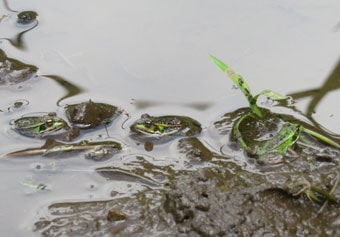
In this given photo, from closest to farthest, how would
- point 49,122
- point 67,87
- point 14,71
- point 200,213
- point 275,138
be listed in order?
point 200,213 → point 275,138 → point 49,122 → point 67,87 → point 14,71

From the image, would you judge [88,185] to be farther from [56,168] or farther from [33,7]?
[33,7]

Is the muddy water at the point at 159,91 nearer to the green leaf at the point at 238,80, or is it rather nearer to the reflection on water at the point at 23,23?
the reflection on water at the point at 23,23

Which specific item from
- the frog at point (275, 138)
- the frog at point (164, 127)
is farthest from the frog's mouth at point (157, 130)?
the frog at point (275, 138)

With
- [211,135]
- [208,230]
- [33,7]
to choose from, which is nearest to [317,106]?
[211,135]

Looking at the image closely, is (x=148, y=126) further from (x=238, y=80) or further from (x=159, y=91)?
(x=238, y=80)

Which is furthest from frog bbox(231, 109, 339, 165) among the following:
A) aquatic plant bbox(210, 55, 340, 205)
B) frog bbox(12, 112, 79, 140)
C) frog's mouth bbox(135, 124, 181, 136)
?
frog bbox(12, 112, 79, 140)

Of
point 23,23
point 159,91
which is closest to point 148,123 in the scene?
point 159,91

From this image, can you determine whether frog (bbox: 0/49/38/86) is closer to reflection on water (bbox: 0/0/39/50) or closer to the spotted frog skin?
reflection on water (bbox: 0/0/39/50)
